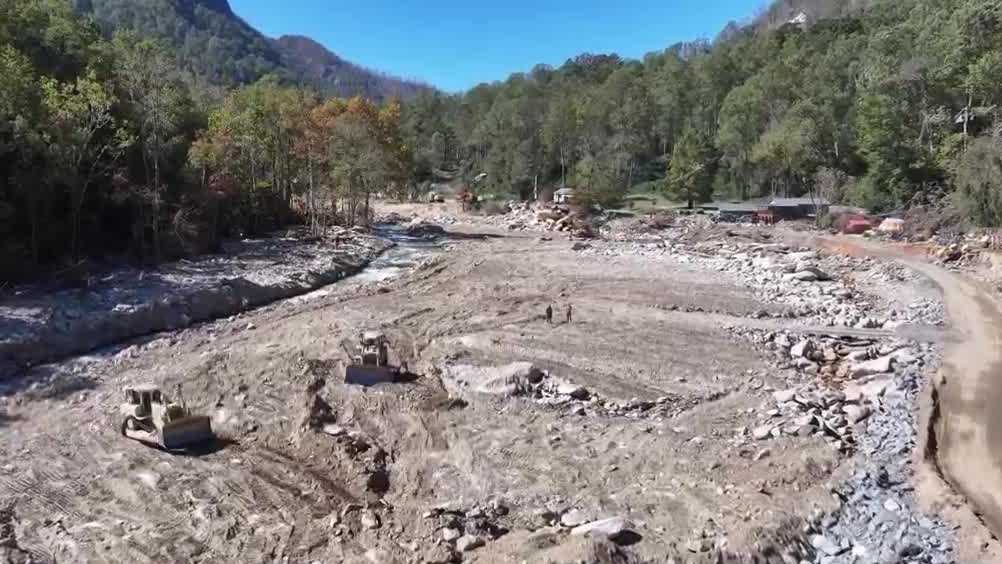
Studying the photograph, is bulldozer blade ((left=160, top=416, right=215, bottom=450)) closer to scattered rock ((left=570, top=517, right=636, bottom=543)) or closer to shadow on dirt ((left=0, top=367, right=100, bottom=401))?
shadow on dirt ((left=0, top=367, right=100, bottom=401))

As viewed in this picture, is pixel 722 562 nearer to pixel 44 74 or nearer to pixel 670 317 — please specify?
pixel 670 317

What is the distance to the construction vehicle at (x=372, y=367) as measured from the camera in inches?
725

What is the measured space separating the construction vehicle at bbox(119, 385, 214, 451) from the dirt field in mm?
372

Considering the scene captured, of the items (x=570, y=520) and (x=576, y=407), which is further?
(x=576, y=407)

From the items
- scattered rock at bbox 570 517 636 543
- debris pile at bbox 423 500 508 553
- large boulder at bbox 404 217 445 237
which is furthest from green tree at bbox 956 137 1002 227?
debris pile at bbox 423 500 508 553

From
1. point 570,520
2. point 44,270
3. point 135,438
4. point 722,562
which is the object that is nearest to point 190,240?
point 44,270

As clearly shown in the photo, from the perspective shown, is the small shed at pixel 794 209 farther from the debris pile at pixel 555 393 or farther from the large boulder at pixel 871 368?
the debris pile at pixel 555 393

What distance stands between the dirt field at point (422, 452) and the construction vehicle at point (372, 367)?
52 cm

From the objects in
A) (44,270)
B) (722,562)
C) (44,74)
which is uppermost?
(44,74)

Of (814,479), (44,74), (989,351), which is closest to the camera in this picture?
(814,479)

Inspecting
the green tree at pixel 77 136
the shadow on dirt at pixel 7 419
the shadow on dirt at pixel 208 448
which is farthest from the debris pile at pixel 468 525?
the green tree at pixel 77 136

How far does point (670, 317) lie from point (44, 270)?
22276mm

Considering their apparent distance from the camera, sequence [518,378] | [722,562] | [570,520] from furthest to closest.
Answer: [518,378] < [570,520] < [722,562]

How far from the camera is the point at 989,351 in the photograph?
20.6 metres
